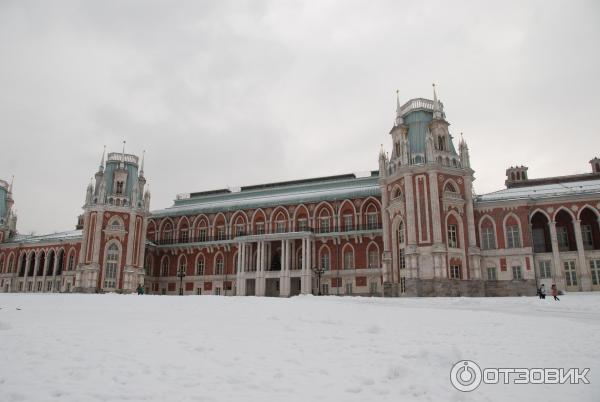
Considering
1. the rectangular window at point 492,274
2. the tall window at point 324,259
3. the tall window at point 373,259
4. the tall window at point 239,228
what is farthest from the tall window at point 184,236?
the rectangular window at point 492,274

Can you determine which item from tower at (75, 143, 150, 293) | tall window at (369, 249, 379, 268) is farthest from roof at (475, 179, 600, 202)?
tower at (75, 143, 150, 293)

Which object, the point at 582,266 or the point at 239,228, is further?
the point at 239,228

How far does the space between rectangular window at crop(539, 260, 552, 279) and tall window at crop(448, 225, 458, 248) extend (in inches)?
302

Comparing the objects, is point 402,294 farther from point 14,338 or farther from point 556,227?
point 14,338

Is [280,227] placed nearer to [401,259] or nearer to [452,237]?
[401,259]

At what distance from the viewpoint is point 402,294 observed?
3859cm

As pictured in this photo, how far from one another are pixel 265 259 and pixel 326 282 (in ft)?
24.8

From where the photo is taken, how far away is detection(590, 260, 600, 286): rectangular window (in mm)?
37031

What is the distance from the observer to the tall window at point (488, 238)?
131 ft

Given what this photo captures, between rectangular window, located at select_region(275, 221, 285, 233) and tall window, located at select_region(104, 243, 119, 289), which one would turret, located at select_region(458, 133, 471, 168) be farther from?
tall window, located at select_region(104, 243, 119, 289)

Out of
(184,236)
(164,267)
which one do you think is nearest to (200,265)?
(184,236)

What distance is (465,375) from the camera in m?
8.43

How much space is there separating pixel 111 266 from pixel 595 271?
48.2m

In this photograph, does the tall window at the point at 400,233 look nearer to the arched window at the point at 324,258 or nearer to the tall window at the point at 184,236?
the arched window at the point at 324,258
